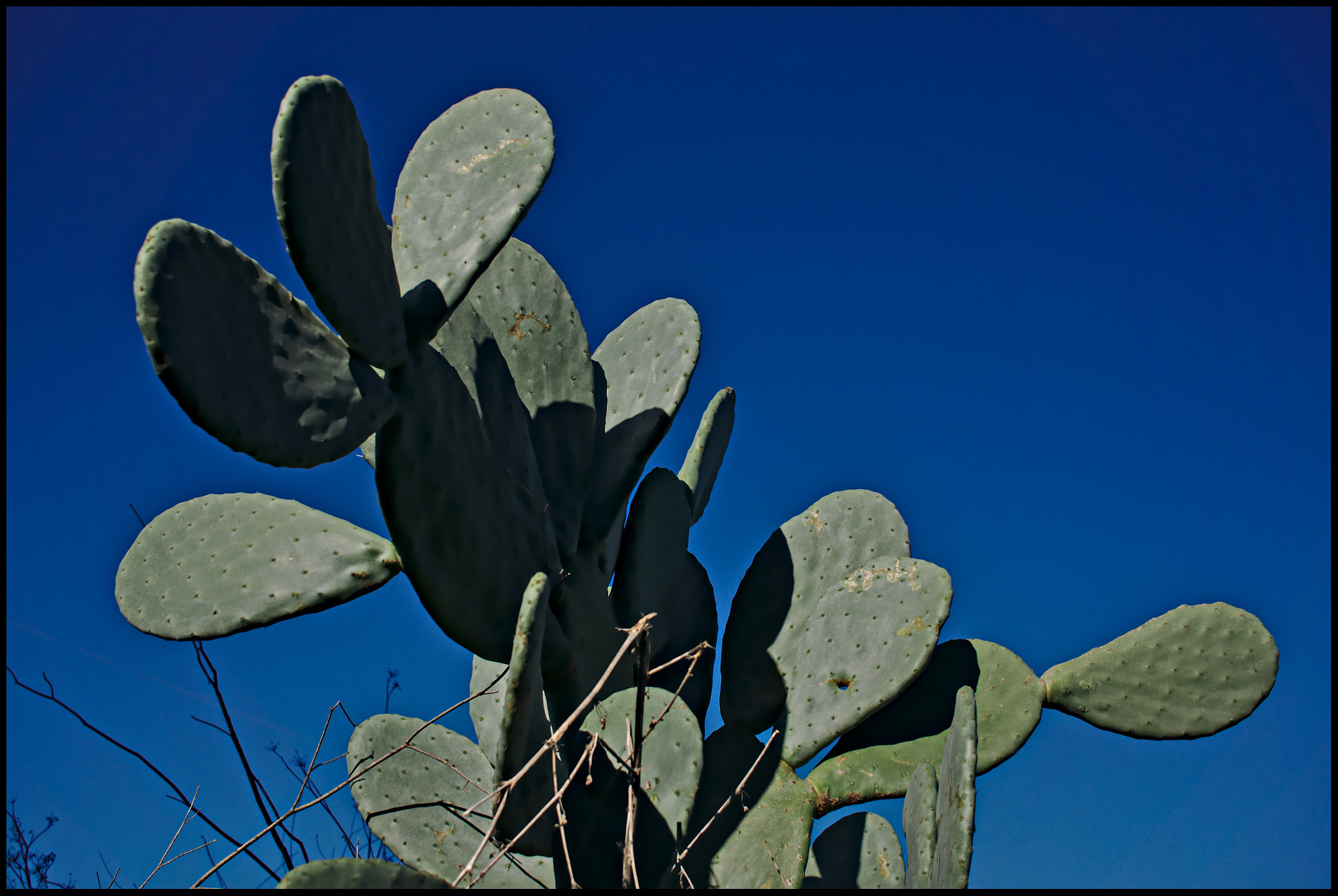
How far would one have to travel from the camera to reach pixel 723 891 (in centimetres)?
153

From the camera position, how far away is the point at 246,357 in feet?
4.03

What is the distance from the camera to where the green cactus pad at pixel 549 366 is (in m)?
1.78

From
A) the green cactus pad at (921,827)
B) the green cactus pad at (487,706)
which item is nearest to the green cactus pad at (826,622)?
the green cactus pad at (921,827)

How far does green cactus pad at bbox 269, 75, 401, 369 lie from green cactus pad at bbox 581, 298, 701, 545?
525 millimetres

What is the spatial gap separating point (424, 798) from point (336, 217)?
1.21 meters

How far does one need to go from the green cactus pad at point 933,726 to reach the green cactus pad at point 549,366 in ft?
2.31

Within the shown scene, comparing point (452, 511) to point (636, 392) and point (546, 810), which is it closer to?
point (546, 810)

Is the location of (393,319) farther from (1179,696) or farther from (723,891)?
(1179,696)

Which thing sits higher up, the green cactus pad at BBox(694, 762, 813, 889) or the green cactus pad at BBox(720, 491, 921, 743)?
the green cactus pad at BBox(720, 491, 921, 743)

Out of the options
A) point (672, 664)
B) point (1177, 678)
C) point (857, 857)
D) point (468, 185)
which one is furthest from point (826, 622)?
point (468, 185)

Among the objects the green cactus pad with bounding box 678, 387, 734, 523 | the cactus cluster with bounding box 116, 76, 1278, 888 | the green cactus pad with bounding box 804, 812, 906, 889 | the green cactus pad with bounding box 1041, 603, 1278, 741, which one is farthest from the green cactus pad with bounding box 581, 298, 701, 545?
the green cactus pad with bounding box 1041, 603, 1278, 741

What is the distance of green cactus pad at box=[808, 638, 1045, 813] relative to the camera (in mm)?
1824

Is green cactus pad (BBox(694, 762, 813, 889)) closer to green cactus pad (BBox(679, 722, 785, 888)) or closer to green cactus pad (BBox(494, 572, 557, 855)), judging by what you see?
green cactus pad (BBox(679, 722, 785, 888))

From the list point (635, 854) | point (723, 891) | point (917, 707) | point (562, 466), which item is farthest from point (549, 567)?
point (917, 707)
